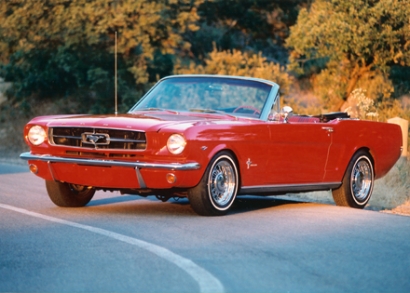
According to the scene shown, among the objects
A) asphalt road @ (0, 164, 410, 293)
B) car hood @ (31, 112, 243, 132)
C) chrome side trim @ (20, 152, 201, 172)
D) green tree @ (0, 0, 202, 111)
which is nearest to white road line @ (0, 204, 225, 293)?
asphalt road @ (0, 164, 410, 293)

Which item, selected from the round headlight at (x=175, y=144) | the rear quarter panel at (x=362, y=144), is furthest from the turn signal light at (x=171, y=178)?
the rear quarter panel at (x=362, y=144)

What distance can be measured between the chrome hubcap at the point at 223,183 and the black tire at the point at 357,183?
7.25 ft

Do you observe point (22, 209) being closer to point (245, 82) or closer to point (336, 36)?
point (245, 82)

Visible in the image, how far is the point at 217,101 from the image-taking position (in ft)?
35.2

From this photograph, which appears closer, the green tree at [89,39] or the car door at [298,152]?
the car door at [298,152]

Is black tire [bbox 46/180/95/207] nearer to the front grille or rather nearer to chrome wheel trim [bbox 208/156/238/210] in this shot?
the front grille

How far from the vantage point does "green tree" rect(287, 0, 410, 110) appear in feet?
77.0

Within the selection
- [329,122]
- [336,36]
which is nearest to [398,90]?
[336,36]

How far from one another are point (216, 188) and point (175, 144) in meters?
0.73

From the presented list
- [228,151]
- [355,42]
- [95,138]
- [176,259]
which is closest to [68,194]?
[95,138]

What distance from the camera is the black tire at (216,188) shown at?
30.9ft

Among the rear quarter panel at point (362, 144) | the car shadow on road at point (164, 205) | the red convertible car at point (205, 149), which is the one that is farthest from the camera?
the rear quarter panel at point (362, 144)

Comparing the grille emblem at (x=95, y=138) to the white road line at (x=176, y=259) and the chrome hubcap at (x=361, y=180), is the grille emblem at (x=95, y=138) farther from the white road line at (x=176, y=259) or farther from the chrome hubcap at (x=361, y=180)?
the chrome hubcap at (x=361, y=180)

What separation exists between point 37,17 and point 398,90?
10486 millimetres
